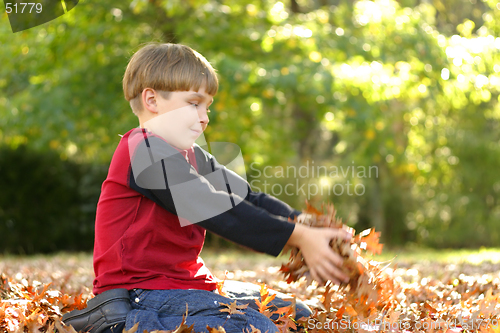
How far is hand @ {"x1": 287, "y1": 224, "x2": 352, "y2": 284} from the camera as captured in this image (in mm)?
1743

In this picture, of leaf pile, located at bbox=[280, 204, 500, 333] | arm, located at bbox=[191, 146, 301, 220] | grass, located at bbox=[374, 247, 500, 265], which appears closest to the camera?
leaf pile, located at bbox=[280, 204, 500, 333]

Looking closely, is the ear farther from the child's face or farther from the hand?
the hand

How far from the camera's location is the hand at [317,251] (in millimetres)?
1743

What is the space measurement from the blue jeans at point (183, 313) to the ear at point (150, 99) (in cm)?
78

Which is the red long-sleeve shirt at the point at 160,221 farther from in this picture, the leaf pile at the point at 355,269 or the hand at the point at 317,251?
the leaf pile at the point at 355,269

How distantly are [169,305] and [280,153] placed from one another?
288 inches

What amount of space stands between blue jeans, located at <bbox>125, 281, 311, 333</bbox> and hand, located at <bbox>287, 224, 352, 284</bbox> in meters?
0.29

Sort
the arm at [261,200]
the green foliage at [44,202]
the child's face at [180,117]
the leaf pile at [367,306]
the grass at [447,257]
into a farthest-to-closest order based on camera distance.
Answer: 1. the green foliage at [44,202]
2. the grass at [447,257]
3. the arm at [261,200]
4. the child's face at [180,117]
5. the leaf pile at [367,306]

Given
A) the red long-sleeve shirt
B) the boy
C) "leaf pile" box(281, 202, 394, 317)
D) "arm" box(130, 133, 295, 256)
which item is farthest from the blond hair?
"leaf pile" box(281, 202, 394, 317)

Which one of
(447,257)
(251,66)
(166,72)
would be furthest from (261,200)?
(447,257)

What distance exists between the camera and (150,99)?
6.59ft

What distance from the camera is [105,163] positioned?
9531 mm

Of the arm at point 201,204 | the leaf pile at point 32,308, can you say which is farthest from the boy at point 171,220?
the leaf pile at point 32,308

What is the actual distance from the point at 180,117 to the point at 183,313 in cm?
81
